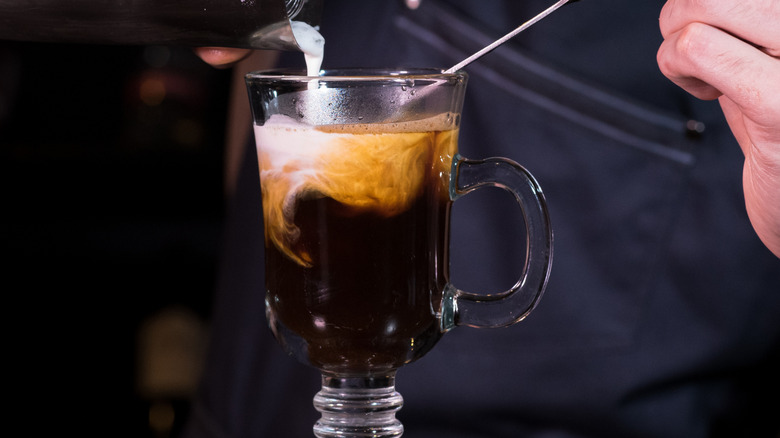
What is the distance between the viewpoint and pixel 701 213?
106 cm

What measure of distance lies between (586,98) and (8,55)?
1891mm

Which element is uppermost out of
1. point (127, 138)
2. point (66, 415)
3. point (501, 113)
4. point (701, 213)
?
point (501, 113)

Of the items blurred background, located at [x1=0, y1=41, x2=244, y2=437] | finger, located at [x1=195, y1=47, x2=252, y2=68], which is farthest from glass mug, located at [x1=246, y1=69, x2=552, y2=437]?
blurred background, located at [x1=0, y1=41, x2=244, y2=437]

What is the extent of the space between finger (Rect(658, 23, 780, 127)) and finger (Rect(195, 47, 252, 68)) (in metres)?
0.37

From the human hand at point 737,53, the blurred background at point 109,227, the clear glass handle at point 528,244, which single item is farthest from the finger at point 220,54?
the blurred background at point 109,227

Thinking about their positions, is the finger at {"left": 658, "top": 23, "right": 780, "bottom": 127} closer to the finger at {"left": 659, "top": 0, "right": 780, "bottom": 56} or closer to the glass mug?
the finger at {"left": 659, "top": 0, "right": 780, "bottom": 56}

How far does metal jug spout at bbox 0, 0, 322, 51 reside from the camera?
660 mm

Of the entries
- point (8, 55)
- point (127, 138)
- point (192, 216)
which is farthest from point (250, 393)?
point (8, 55)

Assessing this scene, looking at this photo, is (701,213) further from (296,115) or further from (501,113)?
(296,115)

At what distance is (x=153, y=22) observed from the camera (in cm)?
67

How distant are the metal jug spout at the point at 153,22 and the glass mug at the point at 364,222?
4 centimetres

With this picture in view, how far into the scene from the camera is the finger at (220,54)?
31.2 inches

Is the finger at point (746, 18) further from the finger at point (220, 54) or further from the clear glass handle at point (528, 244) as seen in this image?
the finger at point (220, 54)

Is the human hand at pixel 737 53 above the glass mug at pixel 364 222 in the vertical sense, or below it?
above
